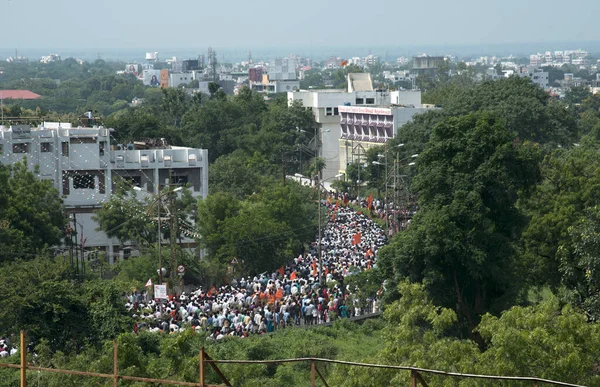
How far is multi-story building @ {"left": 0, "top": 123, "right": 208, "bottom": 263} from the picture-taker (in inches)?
1764

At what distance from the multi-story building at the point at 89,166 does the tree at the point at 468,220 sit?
17.1 m

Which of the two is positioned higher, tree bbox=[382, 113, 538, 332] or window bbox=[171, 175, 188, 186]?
tree bbox=[382, 113, 538, 332]

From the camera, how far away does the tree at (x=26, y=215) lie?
109 feet

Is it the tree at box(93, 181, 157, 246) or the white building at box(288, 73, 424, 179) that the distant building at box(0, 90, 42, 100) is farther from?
the tree at box(93, 181, 157, 246)

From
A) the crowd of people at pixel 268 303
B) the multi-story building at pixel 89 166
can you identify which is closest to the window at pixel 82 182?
the multi-story building at pixel 89 166

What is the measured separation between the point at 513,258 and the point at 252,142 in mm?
44490

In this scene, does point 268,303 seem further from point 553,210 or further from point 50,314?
point 553,210

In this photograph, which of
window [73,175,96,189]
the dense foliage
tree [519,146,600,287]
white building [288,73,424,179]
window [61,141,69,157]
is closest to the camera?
the dense foliage

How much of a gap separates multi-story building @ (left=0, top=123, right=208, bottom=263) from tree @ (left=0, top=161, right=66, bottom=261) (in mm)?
4253

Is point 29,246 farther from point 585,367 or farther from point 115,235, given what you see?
point 585,367

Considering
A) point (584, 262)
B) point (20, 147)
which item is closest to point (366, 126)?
point (20, 147)

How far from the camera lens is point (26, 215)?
120 ft

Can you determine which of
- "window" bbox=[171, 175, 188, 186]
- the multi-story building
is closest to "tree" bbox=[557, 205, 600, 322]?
the multi-story building

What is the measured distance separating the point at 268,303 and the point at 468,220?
20.1ft
